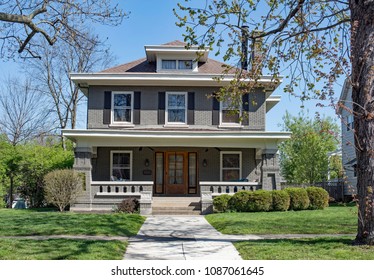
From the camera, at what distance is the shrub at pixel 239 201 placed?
59.2ft

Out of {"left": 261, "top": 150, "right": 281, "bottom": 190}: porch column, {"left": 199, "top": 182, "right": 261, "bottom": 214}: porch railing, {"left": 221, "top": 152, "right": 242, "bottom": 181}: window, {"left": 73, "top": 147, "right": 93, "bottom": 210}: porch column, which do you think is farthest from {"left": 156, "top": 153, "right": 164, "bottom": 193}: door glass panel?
{"left": 261, "top": 150, "right": 281, "bottom": 190}: porch column

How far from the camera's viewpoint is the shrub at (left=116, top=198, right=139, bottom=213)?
18641mm

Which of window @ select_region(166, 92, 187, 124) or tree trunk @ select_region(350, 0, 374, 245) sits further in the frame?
window @ select_region(166, 92, 187, 124)

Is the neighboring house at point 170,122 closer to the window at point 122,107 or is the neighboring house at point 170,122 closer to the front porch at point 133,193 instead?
the window at point 122,107

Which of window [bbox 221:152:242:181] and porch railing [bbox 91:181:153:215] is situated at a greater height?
window [bbox 221:152:242:181]

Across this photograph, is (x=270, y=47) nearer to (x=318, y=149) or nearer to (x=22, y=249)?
(x=22, y=249)

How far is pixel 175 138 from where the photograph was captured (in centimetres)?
1997

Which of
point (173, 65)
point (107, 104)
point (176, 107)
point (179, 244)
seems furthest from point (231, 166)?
point (179, 244)

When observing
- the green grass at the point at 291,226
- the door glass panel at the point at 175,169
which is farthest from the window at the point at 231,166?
the green grass at the point at 291,226

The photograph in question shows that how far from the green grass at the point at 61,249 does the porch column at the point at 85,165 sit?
392 inches

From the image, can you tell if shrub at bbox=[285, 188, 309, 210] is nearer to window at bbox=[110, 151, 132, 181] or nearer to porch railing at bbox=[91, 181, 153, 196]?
porch railing at bbox=[91, 181, 153, 196]

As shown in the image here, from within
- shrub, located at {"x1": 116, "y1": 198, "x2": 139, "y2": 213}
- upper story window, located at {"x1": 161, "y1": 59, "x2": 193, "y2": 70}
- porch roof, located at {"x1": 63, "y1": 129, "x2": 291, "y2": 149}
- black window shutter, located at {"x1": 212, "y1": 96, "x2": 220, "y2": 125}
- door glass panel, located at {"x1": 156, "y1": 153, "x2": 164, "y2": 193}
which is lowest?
shrub, located at {"x1": 116, "y1": 198, "x2": 139, "y2": 213}

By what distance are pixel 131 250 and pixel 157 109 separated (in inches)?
529

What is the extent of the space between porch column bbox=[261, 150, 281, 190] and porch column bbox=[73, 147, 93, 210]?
7.83 m
